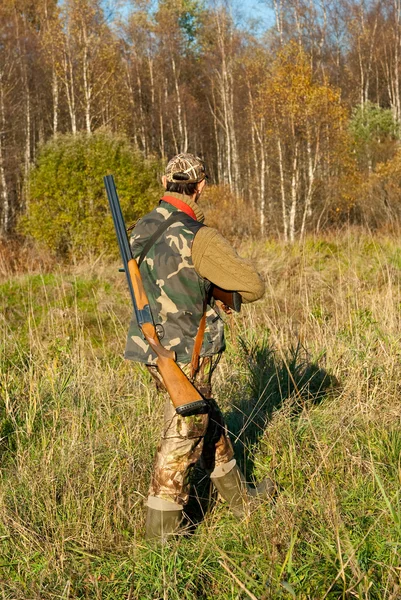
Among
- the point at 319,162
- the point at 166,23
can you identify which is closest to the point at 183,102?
the point at 166,23

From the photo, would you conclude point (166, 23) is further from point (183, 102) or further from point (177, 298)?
point (177, 298)

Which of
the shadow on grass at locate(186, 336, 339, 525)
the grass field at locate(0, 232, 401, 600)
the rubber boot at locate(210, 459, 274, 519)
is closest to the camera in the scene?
the grass field at locate(0, 232, 401, 600)

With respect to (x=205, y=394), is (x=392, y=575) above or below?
below

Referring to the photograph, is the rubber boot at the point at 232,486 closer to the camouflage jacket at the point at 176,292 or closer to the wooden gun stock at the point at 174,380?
the wooden gun stock at the point at 174,380

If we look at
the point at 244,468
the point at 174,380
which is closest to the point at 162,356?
the point at 174,380

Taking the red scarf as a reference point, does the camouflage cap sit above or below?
above

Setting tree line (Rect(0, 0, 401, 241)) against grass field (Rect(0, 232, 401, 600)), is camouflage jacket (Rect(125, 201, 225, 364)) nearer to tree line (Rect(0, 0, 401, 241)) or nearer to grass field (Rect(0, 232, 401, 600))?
grass field (Rect(0, 232, 401, 600))

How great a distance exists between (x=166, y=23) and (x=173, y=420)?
107ft

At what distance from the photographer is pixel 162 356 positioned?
258 cm

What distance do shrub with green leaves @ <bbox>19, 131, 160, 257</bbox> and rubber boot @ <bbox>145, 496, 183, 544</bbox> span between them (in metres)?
10.4

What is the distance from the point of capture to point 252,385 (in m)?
4.26

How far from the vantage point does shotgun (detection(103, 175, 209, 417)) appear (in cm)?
255

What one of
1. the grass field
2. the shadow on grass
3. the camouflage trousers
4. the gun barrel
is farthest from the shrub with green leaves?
the camouflage trousers

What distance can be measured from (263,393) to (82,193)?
10414 millimetres
